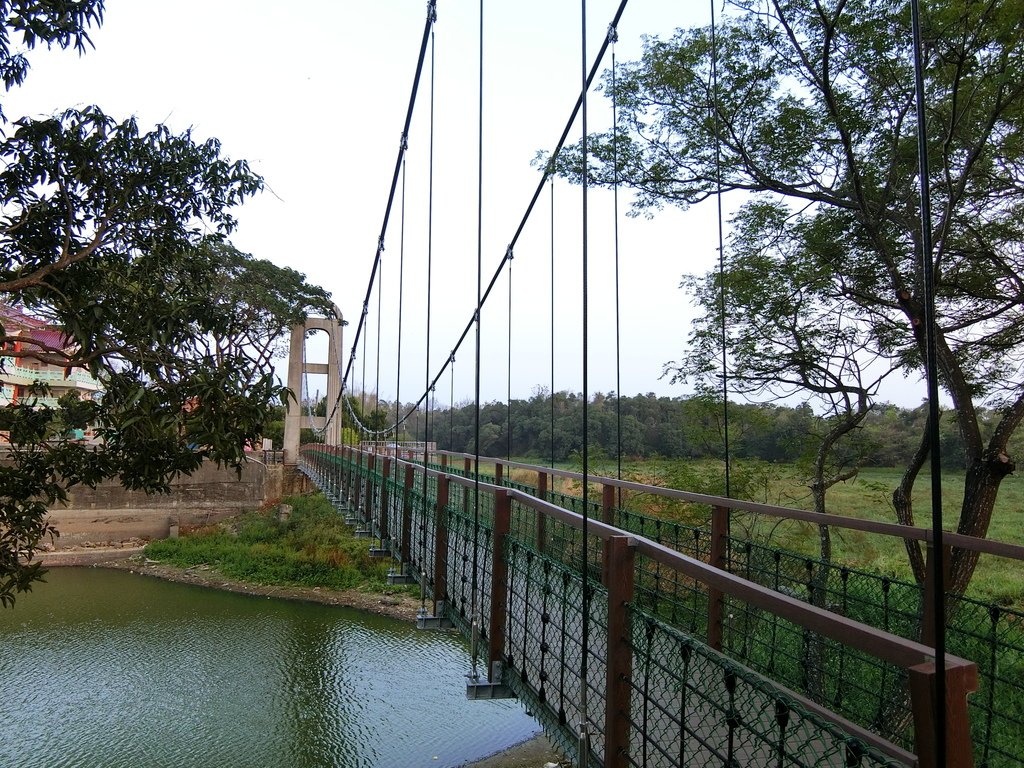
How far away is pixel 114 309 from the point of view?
2.08 meters

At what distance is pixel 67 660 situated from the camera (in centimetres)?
698

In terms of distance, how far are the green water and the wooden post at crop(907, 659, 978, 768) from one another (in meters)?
4.98

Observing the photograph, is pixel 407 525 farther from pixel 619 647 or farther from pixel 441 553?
pixel 619 647

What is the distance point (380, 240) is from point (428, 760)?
14.9ft

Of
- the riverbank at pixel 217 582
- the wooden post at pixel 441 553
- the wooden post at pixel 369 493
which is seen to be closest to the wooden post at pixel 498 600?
the wooden post at pixel 441 553

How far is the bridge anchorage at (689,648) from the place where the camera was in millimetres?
712

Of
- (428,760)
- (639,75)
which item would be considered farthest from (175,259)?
(428,760)

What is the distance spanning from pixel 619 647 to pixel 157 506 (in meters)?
13.3

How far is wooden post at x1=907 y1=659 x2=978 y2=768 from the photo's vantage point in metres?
0.58

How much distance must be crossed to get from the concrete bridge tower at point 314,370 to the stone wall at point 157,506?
3.27 ft

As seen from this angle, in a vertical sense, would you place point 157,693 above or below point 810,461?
below

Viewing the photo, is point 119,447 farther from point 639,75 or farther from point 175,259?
point 639,75

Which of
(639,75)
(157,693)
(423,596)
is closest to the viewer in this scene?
(423,596)

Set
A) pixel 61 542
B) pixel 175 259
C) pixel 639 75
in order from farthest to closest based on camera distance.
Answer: pixel 61 542 → pixel 639 75 → pixel 175 259
